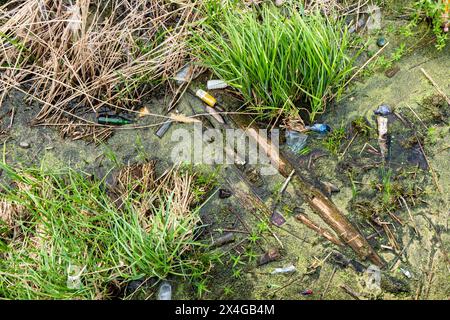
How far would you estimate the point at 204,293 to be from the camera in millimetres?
2961

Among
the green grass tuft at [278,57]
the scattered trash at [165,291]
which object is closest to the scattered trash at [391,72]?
the green grass tuft at [278,57]

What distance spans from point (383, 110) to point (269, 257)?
1294mm

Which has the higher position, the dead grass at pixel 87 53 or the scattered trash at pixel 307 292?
the dead grass at pixel 87 53

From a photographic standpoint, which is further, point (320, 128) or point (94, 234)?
point (320, 128)

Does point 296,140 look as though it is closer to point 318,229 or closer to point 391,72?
point 318,229

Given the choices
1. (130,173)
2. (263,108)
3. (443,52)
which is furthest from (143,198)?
(443,52)

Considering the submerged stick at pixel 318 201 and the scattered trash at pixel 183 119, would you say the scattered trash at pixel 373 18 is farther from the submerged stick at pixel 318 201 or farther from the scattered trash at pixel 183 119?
the scattered trash at pixel 183 119

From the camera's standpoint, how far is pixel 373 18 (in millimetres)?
3443

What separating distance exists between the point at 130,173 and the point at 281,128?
111cm

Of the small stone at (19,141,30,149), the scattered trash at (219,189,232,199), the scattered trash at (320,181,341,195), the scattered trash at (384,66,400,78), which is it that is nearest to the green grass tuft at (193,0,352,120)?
the scattered trash at (384,66,400,78)

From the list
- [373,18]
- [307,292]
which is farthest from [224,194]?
[373,18]

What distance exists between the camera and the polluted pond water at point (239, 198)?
2893mm

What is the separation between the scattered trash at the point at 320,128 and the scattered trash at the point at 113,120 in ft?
4.33

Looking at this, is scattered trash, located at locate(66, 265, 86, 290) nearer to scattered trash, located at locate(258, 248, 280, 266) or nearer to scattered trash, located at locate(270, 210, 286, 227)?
scattered trash, located at locate(258, 248, 280, 266)
